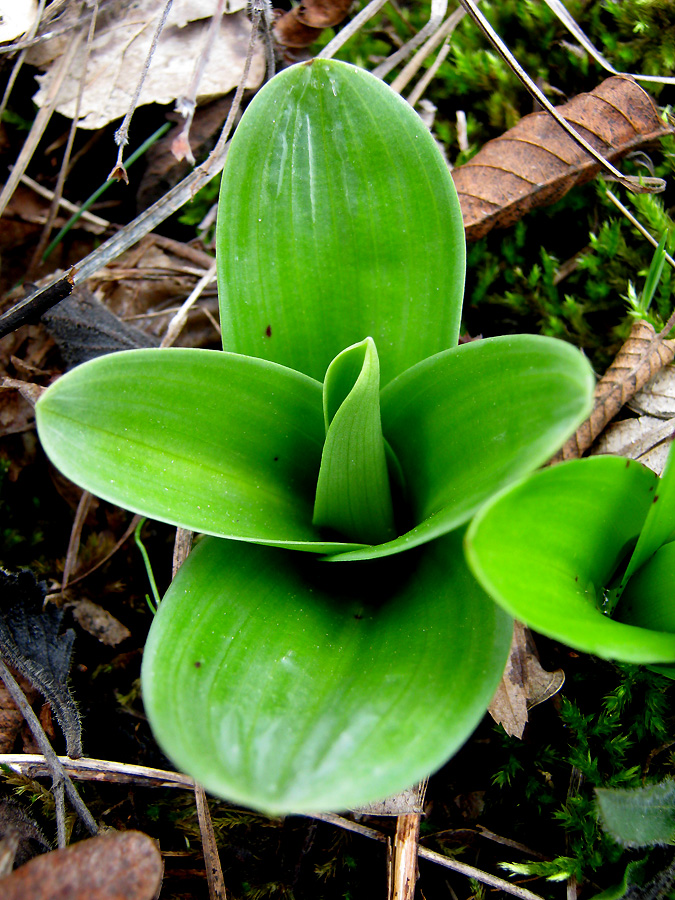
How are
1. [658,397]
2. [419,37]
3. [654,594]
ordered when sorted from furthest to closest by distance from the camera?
[419,37], [658,397], [654,594]

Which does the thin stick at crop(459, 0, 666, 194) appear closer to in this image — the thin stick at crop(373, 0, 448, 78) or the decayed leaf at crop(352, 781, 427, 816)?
the thin stick at crop(373, 0, 448, 78)

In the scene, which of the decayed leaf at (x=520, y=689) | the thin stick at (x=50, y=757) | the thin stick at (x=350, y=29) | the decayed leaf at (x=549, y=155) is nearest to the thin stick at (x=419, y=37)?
the thin stick at (x=350, y=29)

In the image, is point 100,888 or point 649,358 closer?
point 100,888

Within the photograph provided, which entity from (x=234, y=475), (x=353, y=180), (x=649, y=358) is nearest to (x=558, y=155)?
(x=649, y=358)

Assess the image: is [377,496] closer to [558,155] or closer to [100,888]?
[100,888]

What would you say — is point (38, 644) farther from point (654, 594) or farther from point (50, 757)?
point (654, 594)

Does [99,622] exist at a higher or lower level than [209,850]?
higher

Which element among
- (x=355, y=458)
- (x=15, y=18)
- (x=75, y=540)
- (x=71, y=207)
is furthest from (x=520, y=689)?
(x=15, y=18)
